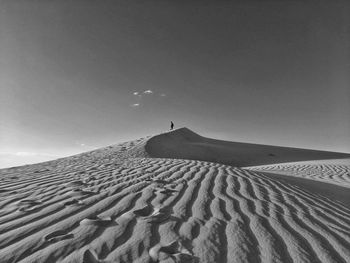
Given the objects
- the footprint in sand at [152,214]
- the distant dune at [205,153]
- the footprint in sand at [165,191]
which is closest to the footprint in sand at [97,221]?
the footprint in sand at [152,214]

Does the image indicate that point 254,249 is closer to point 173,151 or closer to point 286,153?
point 173,151

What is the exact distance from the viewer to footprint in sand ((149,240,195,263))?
6.36 feet

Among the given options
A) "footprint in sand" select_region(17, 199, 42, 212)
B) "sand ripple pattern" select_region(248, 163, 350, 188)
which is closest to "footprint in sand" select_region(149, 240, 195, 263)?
"footprint in sand" select_region(17, 199, 42, 212)

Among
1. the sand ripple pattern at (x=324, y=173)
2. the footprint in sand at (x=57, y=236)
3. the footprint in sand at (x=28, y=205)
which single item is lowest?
the sand ripple pattern at (x=324, y=173)

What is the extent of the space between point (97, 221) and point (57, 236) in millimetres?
409

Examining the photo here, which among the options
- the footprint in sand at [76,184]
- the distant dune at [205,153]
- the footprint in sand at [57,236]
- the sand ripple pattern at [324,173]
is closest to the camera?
the footprint in sand at [57,236]

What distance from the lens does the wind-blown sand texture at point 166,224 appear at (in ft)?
6.74

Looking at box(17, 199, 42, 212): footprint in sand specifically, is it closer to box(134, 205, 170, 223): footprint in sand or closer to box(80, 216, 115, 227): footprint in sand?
box(80, 216, 115, 227): footprint in sand

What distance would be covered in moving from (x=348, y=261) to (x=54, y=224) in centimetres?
294

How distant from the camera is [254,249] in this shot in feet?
7.14

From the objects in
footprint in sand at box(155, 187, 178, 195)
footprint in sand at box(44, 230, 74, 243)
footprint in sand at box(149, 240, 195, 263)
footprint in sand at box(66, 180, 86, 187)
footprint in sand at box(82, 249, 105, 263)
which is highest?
footprint in sand at box(66, 180, 86, 187)

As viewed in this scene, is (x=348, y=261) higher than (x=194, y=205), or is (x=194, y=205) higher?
(x=194, y=205)

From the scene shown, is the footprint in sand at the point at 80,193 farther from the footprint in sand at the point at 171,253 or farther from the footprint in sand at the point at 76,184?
the footprint in sand at the point at 171,253

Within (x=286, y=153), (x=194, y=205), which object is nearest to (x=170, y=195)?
→ (x=194, y=205)
